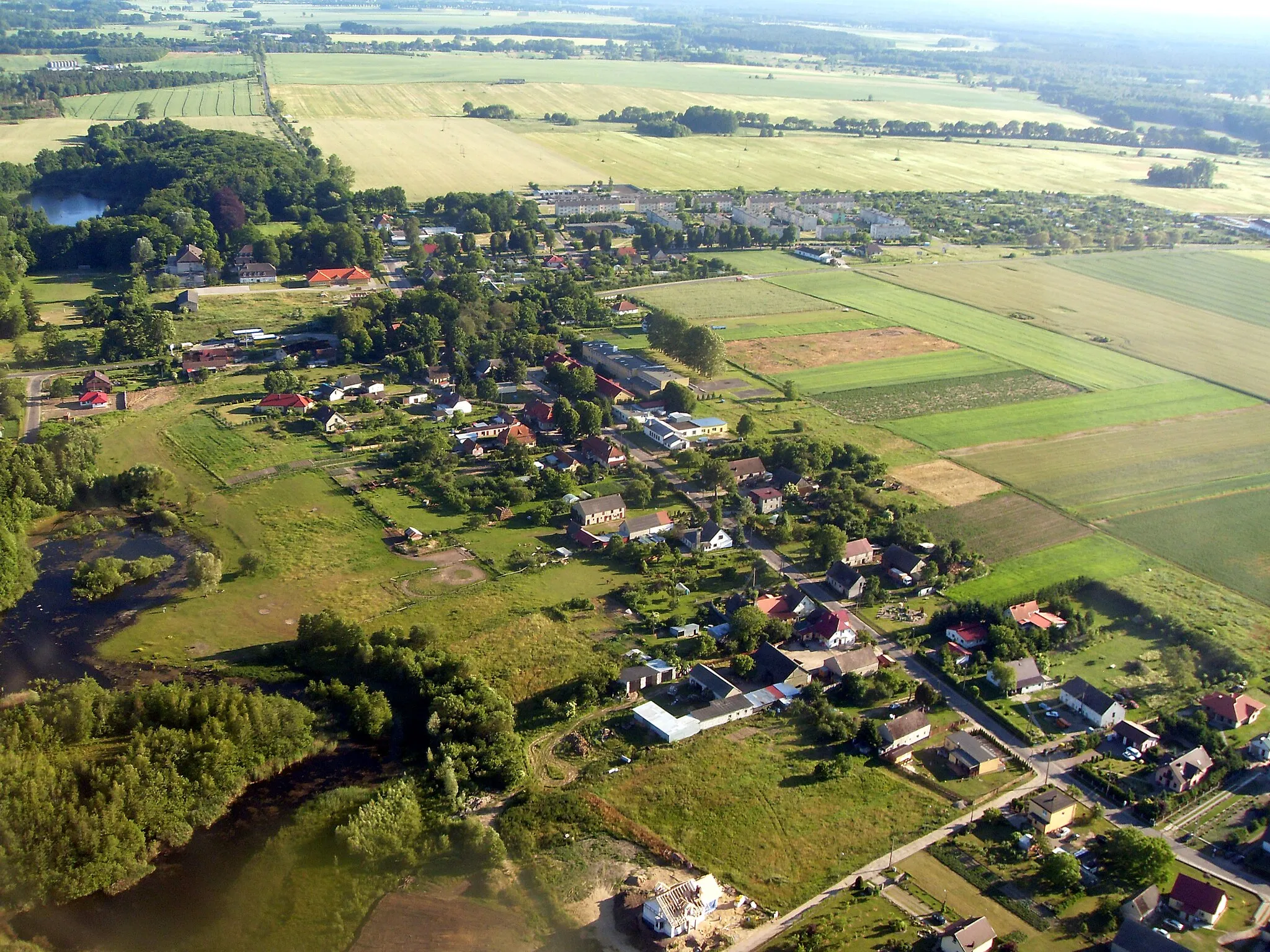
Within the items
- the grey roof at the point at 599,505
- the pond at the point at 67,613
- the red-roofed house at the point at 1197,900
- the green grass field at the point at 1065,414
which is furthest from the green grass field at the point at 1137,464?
the pond at the point at 67,613

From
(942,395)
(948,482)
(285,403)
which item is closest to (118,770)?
(285,403)

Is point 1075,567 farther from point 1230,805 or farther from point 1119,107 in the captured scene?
point 1119,107

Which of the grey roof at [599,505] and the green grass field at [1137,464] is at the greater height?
the green grass field at [1137,464]

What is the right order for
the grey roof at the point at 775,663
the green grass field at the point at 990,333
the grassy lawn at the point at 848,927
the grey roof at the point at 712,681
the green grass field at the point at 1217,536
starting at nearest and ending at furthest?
the grassy lawn at the point at 848,927 < the grey roof at the point at 712,681 < the grey roof at the point at 775,663 < the green grass field at the point at 1217,536 < the green grass field at the point at 990,333

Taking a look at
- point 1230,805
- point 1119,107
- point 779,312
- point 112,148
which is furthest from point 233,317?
point 1119,107

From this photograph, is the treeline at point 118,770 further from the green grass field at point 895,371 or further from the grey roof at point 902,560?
the green grass field at point 895,371

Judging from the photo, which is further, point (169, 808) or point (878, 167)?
point (878, 167)

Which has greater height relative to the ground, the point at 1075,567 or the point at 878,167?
the point at 878,167
